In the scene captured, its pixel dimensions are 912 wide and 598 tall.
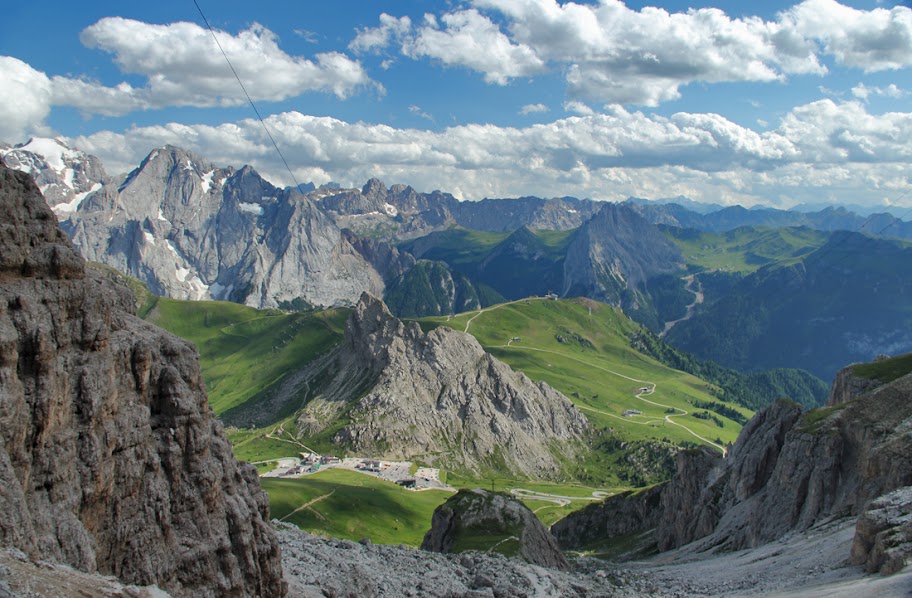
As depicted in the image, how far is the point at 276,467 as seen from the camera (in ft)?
608

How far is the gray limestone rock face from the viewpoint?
283 ft

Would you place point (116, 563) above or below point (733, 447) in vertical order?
above

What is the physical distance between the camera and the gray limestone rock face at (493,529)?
8619 cm

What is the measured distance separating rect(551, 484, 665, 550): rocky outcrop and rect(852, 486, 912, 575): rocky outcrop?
293 ft

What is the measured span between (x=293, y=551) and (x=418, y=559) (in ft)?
45.1

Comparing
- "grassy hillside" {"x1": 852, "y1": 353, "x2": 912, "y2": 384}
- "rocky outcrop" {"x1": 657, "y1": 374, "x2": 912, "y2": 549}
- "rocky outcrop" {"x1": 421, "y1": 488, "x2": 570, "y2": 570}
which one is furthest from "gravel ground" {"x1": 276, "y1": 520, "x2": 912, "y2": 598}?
"grassy hillside" {"x1": 852, "y1": 353, "x2": 912, "y2": 384}

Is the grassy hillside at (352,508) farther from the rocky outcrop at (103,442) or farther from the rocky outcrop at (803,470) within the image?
the rocky outcrop at (103,442)

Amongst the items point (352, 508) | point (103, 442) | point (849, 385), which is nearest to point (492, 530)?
point (352, 508)

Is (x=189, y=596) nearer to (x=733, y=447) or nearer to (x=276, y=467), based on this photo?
(x=733, y=447)

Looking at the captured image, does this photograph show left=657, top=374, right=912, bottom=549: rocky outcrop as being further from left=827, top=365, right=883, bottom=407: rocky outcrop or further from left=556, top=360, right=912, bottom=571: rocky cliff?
A: left=827, top=365, right=883, bottom=407: rocky outcrop

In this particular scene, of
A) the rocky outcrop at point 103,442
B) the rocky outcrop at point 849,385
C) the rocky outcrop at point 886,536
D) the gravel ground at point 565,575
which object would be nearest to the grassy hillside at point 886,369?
the rocky outcrop at point 849,385

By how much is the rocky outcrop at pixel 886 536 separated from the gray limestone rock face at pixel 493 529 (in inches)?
1461

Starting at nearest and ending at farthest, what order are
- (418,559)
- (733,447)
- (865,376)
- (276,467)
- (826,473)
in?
(418,559), (826,473), (865,376), (733,447), (276,467)

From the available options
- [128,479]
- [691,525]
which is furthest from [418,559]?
[691,525]
